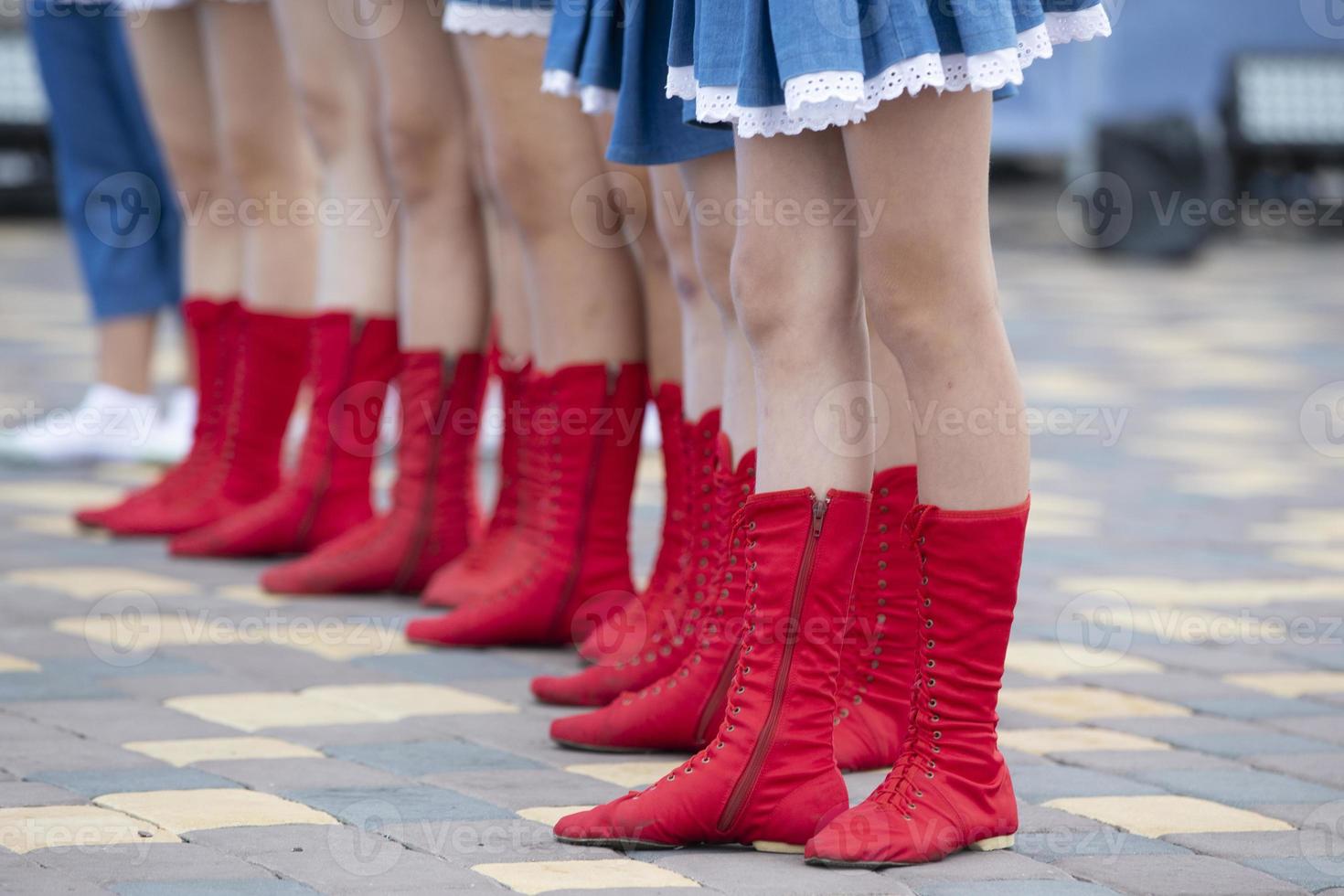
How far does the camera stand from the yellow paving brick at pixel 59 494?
411 cm

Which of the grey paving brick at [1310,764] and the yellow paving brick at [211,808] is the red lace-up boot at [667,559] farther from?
the grey paving brick at [1310,764]

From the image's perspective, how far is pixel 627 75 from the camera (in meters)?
2.39

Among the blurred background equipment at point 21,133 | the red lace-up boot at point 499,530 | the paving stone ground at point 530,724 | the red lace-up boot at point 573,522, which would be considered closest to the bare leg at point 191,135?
the paving stone ground at point 530,724

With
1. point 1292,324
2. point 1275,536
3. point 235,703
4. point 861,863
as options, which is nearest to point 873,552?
point 861,863

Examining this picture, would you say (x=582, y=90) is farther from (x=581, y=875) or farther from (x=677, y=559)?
(x=581, y=875)

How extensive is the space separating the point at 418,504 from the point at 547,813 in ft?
4.17

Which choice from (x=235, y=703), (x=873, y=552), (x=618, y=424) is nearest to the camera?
(x=873, y=552)

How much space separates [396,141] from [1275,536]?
189 cm

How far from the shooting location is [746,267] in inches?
79.8

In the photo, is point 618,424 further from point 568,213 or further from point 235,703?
point 235,703

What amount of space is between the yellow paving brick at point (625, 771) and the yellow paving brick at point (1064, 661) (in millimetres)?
733

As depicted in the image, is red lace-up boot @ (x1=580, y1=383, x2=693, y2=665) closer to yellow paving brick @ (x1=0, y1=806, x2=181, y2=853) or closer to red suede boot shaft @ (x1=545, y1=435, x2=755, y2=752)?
red suede boot shaft @ (x1=545, y1=435, x2=755, y2=752)

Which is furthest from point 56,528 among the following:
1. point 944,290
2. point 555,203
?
point 944,290

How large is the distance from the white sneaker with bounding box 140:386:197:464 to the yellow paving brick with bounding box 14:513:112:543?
1.79 feet
